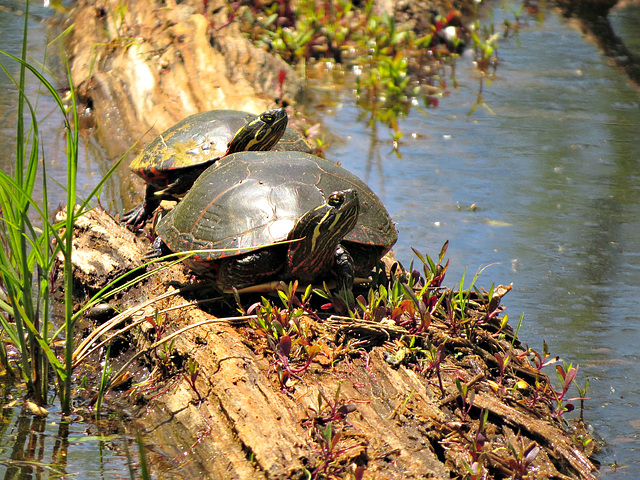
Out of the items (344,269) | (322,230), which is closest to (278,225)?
(322,230)

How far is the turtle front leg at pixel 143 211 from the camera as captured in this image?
194 inches

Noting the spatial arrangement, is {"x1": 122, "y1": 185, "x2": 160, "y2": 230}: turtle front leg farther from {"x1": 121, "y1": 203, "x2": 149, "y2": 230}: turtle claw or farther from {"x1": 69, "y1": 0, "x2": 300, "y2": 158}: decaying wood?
{"x1": 69, "y1": 0, "x2": 300, "y2": 158}: decaying wood

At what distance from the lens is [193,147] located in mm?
4742

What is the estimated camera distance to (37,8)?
402 inches

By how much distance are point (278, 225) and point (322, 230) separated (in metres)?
0.27

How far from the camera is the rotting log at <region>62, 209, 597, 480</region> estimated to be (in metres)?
2.53

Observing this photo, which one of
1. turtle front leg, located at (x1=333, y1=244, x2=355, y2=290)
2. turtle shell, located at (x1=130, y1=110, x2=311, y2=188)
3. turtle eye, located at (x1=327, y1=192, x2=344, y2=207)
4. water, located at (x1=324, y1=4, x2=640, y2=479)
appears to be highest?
turtle eye, located at (x1=327, y1=192, x2=344, y2=207)

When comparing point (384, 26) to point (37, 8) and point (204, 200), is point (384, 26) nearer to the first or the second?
point (37, 8)

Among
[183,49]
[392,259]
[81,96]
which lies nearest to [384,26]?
[183,49]

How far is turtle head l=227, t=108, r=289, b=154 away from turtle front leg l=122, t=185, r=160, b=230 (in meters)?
0.72

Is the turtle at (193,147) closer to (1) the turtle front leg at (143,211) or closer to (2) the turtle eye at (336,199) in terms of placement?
(1) the turtle front leg at (143,211)

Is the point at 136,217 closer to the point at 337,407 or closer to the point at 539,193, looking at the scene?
the point at 337,407

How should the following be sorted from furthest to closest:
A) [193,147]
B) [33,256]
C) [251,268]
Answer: [193,147] → [251,268] → [33,256]

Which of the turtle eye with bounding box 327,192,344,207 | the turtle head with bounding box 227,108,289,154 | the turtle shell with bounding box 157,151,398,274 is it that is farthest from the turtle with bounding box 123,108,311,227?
the turtle eye with bounding box 327,192,344,207
